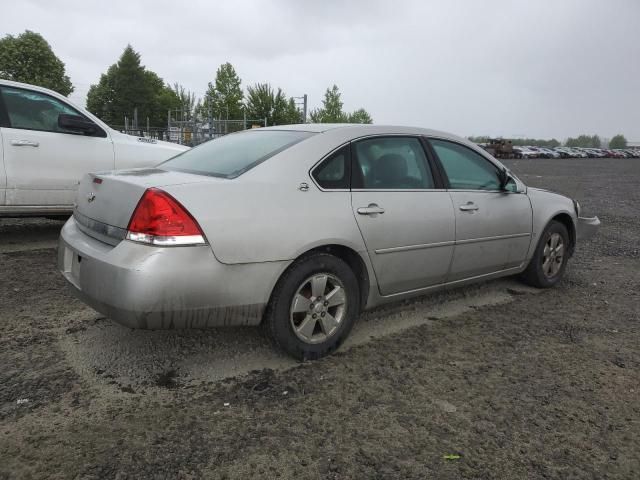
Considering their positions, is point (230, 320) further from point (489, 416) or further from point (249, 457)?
point (489, 416)

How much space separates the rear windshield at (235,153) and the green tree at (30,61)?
5786 centimetres

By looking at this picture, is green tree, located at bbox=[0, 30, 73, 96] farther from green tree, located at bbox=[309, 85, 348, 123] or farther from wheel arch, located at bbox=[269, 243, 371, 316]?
wheel arch, located at bbox=[269, 243, 371, 316]

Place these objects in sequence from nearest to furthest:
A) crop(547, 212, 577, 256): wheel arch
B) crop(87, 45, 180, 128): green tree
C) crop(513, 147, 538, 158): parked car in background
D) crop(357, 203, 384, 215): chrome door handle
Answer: crop(357, 203, 384, 215): chrome door handle → crop(547, 212, 577, 256): wheel arch → crop(513, 147, 538, 158): parked car in background → crop(87, 45, 180, 128): green tree

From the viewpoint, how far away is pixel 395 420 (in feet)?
8.32

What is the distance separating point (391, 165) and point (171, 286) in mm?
1747

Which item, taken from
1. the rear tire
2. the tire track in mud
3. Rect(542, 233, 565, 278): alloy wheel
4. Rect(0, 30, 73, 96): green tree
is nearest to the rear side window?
the tire track in mud

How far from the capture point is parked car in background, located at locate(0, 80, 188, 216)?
214 inches

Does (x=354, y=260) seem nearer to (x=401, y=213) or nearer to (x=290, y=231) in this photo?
(x=401, y=213)

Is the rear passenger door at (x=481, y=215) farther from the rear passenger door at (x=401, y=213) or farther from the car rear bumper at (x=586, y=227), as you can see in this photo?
the car rear bumper at (x=586, y=227)

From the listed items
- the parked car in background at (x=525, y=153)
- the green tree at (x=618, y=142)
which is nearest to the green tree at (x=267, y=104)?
the parked car in background at (x=525, y=153)

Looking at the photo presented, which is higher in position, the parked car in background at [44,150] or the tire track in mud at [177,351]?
the parked car in background at [44,150]

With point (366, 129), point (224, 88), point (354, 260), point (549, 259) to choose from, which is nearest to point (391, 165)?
point (366, 129)

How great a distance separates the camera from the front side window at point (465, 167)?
3965 millimetres

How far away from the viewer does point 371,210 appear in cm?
330
